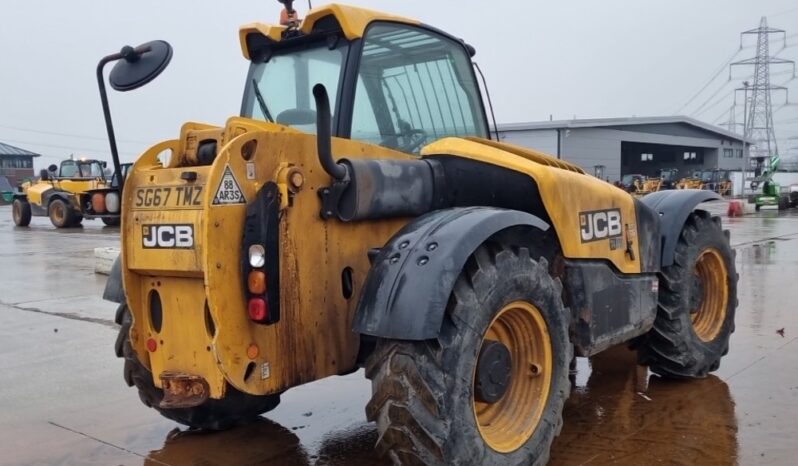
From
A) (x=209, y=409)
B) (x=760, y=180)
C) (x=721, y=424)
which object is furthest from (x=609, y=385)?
(x=760, y=180)

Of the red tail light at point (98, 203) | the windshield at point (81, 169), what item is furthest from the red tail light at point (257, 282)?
the windshield at point (81, 169)

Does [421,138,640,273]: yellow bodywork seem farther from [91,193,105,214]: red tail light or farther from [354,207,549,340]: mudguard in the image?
[91,193,105,214]: red tail light

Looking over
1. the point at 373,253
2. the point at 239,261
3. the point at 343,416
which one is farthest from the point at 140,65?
the point at 343,416

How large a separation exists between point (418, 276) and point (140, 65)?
1.61 meters

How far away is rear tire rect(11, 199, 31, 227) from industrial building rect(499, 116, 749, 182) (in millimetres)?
18299

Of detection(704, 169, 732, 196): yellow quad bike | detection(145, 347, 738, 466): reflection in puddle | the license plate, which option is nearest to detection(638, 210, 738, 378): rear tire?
detection(145, 347, 738, 466): reflection in puddle

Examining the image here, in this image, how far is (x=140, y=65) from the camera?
345 centimetres

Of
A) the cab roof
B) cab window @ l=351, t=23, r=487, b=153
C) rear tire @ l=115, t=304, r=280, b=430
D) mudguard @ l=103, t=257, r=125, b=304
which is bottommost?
rear tire @ l=115, t=304, r=280, b=430

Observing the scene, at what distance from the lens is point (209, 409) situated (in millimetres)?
4457

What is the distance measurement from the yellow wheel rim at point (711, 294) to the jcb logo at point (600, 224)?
1.37 meters

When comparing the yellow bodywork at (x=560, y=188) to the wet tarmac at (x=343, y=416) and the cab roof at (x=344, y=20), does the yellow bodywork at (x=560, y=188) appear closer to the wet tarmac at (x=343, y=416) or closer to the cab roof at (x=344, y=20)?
the cab roof at (x=344, y=20)

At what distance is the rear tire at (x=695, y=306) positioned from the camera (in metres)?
5.34

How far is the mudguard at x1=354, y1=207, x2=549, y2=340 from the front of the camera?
3.22 metres

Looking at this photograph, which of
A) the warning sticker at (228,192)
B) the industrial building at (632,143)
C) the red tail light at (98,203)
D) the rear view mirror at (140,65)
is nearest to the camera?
the warning sticker at (228,192)
